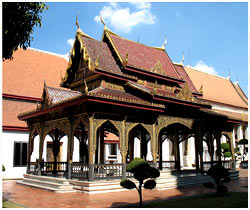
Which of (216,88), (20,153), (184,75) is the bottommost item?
(20,153)

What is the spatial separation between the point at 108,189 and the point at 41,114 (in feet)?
18.2

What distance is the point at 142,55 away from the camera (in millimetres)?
18453

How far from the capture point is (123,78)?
15.5 m

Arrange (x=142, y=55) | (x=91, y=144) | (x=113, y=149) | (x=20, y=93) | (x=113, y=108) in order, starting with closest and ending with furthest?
(x=91, y=144) → (x=113, y=108) → (x=142, y=55) → (x=20, y=93) → (x=113, y=149)


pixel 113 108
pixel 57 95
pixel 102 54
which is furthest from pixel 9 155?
pixel 113 108

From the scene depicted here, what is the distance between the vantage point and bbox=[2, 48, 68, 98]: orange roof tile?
22.2 m

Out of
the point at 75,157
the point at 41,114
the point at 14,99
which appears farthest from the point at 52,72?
the point at 41,114

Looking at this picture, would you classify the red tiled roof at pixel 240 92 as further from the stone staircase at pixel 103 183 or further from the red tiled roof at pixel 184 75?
the stone staircase at pixel 103 183

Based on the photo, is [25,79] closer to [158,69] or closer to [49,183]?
[158,69]

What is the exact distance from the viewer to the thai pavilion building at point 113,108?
12688mm

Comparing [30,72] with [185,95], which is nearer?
[185,95]

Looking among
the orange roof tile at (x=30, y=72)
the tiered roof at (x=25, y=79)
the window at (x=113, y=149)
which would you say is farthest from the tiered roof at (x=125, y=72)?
the window at (x=113, y=149)

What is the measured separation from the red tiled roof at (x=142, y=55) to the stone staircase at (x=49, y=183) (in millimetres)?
7182

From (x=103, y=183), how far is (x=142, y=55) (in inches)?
365
